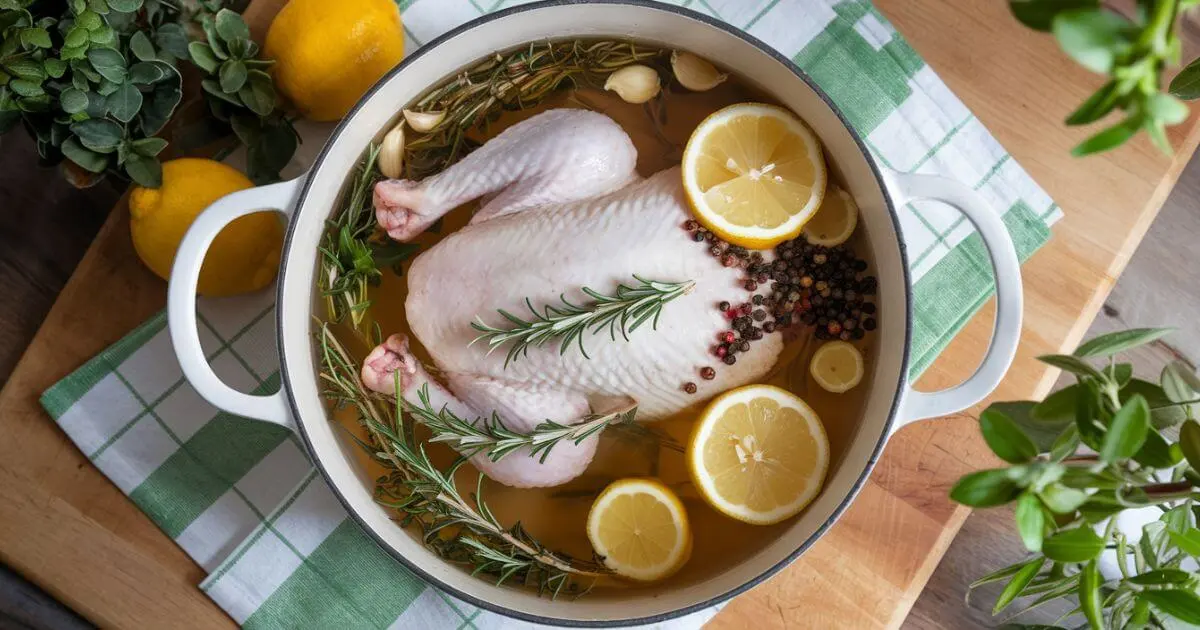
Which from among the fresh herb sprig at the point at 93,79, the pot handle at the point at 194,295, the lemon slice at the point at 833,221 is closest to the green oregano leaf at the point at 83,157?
the fresh herb sprig at the point at 93,79

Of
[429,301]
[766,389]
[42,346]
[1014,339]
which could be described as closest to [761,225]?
[766,389]

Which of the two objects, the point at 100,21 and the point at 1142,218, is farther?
the point at 1142,218

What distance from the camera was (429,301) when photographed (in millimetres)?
1180

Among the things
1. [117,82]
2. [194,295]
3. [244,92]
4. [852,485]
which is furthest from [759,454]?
[117,82]

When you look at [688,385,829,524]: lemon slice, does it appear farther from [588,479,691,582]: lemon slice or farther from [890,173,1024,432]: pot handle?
[890,173,1024,432]: pot handle

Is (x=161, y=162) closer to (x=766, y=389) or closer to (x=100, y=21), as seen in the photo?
(x=100, y=21)

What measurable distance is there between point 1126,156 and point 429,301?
1.02m

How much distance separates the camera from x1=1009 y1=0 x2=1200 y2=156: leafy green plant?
1.50ft

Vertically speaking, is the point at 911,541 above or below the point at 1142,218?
below

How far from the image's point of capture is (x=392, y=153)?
1218 millimetres

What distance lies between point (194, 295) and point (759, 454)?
2.41 feet

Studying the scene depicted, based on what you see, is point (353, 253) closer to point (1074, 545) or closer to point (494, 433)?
point (494, 433)

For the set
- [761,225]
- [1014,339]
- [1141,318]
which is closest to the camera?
[1014,339]

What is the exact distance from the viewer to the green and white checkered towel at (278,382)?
1226 millimetres
